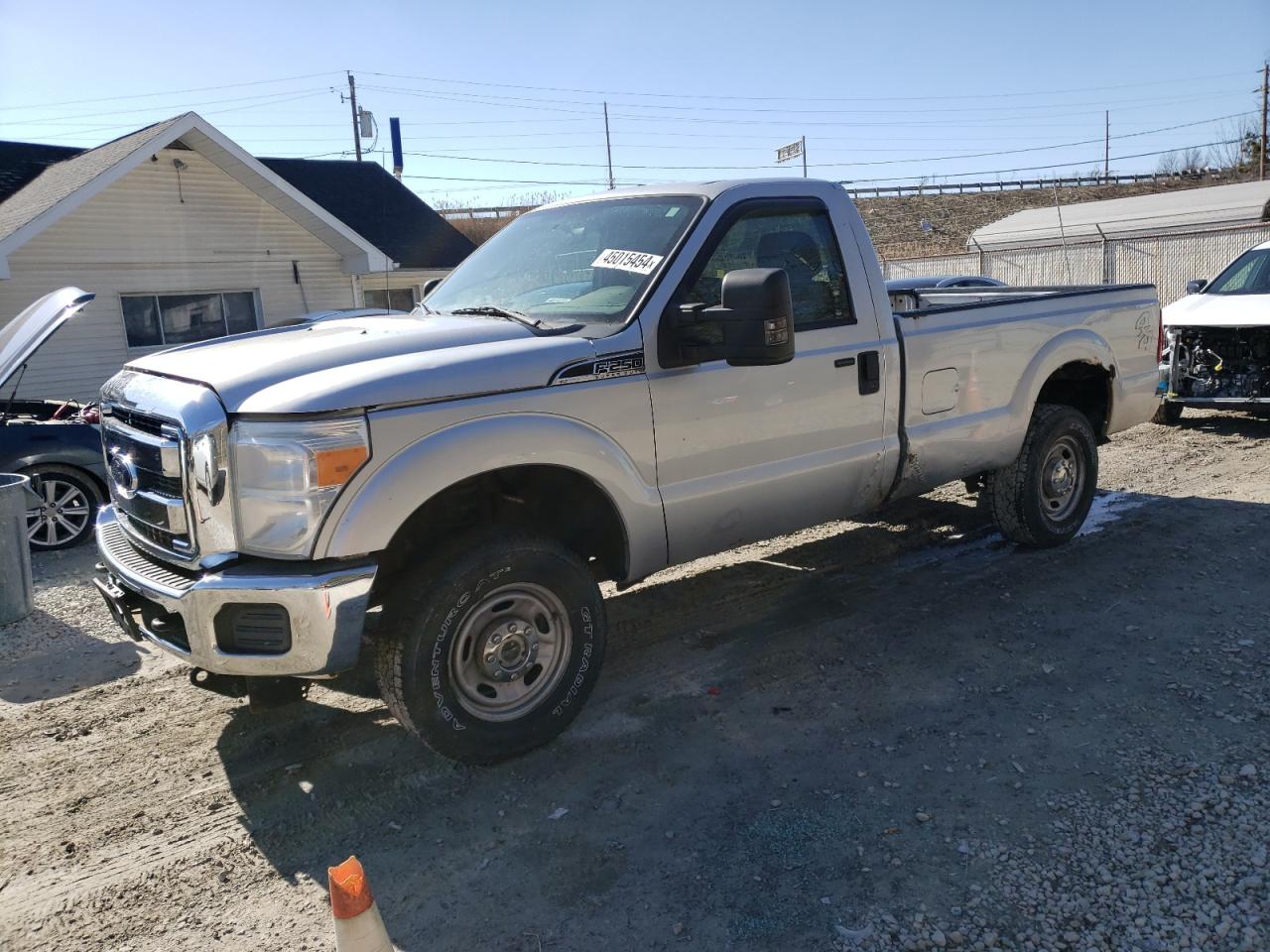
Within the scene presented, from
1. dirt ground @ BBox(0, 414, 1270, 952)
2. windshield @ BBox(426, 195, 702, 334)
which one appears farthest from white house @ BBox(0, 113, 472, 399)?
windshield @ BBox(426, 195, 702, 334)

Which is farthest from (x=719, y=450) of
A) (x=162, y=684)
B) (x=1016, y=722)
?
(x=162, y=684)

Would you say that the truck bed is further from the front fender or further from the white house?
the white house

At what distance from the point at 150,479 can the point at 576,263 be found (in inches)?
81.4

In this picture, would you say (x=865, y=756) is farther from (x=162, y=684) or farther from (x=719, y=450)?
(x=162, y=684)

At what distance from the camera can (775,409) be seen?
4371 mm

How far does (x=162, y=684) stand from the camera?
484cm

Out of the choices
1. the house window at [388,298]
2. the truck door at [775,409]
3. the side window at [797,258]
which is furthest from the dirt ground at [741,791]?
the house window at [388,298]

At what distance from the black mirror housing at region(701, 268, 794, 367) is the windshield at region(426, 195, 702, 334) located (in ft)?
1.56

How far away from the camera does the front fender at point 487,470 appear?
3.22m

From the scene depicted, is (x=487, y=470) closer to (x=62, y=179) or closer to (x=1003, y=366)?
(x=1003, y=366)

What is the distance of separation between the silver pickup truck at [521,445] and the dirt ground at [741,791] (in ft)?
1.50

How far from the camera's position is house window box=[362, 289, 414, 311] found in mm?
19406

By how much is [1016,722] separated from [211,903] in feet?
10.2

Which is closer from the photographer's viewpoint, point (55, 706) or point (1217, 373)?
point (55, 706)
